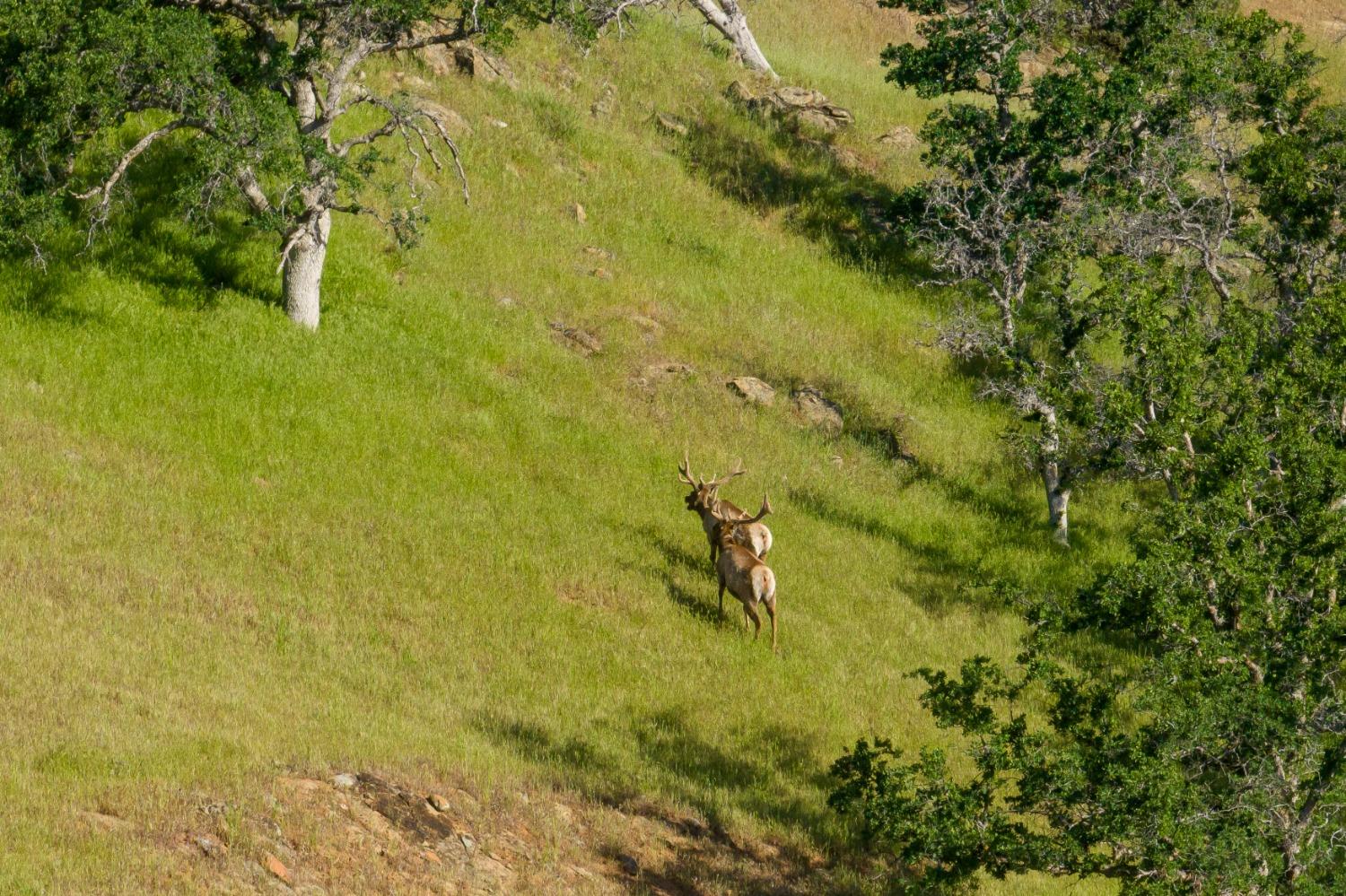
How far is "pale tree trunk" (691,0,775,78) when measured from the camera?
158 ft

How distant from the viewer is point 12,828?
13.3 m

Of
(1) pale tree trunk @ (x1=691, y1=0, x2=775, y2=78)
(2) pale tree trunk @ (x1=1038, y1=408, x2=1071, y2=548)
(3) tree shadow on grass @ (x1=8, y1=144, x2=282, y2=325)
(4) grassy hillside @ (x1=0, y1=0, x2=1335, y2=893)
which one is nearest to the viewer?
(4) grassy hillside @ (x1=0, y1=0, x2=1335, y2=893)

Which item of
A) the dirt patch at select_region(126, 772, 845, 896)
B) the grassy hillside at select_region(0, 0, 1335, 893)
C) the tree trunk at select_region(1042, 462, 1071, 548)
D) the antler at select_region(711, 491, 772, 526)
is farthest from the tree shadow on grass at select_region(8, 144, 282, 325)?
the tree trunk at select_region(1042, 462, 1071, 548)

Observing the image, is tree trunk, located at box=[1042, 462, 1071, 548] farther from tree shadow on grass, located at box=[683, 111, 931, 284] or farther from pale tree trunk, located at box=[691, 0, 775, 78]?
pale tree trunk, located at box=[691, 0, 775, 78]

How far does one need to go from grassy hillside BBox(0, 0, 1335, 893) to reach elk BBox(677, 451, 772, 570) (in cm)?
65

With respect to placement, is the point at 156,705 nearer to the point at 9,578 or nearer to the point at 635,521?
the point at 9,578

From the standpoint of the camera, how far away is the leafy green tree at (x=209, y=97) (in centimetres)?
2478

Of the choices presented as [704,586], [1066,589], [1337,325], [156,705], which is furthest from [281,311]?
[1337,325]

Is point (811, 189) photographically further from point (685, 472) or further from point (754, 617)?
point (754, 617)

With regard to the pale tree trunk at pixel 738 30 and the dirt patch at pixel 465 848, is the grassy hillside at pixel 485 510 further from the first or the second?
the pale tree trunk at pixel 738 30

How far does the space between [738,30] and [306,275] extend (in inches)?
960

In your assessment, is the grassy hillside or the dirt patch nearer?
the dirt patch

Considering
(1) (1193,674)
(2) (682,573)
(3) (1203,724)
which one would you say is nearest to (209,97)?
(2) (682,573)

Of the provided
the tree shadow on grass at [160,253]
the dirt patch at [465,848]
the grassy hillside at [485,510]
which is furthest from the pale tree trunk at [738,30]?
the dirt patch at [465,848]
